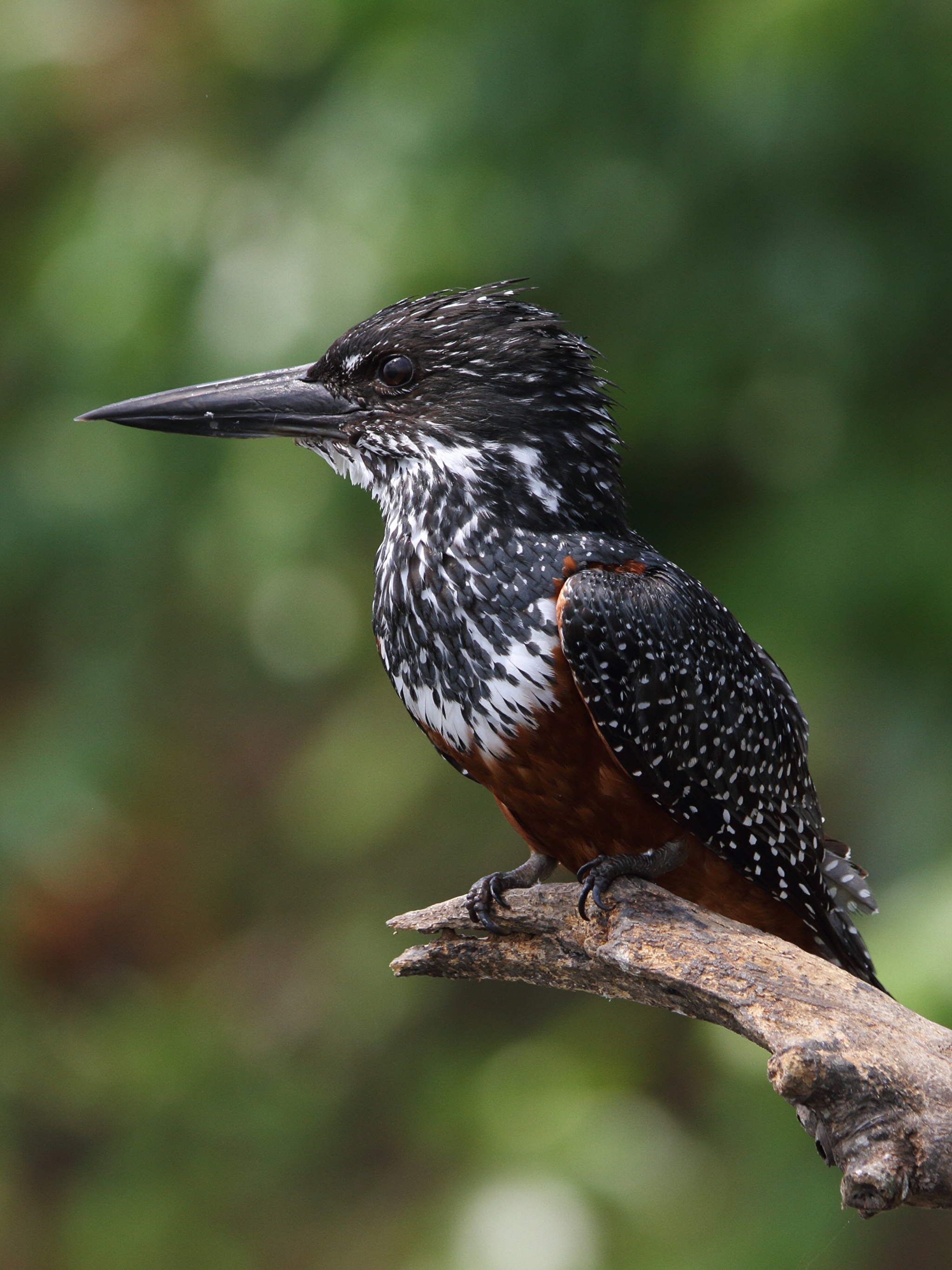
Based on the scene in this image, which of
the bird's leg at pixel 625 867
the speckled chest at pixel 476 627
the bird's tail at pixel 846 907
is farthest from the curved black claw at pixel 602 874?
the bird's tail at pixel 846 907

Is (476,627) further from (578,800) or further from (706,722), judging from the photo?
(706,722)

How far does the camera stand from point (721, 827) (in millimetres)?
2748

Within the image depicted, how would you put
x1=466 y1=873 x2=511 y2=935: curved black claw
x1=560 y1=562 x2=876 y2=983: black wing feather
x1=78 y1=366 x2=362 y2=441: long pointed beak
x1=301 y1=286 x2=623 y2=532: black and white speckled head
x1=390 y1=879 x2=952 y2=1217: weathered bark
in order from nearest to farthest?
x1=390 y1=879 x2=952 y2=1217: weathered bark → x1=560 y1=562 x2=876 y2=983: black wing feather → x1=466 y1=873 x2=511 y2=935: curved black claw → x1=301 y1=286 x2=623 y2=532: black and white speckled head → x1=78 y1=366 x2=362 y2=441: long pointed beak

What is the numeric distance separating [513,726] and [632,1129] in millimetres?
3113

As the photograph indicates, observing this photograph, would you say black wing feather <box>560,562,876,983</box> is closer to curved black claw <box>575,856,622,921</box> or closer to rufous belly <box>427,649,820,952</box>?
rufous belly <box>427,649,820,952</box>

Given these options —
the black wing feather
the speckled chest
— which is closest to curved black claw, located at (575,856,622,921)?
the black wing feather

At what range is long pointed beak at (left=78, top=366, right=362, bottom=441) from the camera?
2994mm

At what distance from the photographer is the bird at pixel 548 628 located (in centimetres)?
260

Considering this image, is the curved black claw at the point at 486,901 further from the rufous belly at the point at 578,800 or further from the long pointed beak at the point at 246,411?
the long pointed beak at the point at 246,411

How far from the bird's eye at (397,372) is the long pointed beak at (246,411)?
0.10 metres

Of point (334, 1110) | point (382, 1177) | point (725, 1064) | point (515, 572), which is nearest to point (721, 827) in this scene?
point (515, 572)

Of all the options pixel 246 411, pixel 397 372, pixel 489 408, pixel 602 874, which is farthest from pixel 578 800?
pixel 246 411

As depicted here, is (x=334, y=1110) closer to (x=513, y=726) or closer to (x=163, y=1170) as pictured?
(x=163, y=1170)

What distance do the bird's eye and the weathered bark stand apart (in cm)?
111
